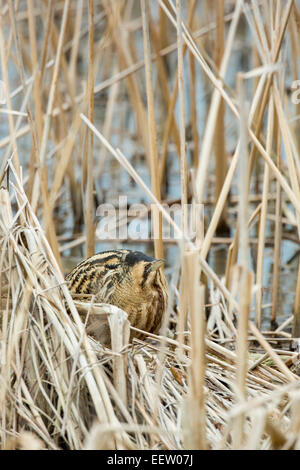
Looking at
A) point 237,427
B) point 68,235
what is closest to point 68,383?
point 237,427

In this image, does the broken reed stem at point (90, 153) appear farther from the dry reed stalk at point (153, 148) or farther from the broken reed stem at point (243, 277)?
the broken reed stem at point (243, 277)

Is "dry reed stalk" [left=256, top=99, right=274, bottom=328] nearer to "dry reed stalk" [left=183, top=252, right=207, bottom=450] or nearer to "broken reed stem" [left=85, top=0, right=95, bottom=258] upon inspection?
"broken reed stem" [left=85, top=0, right=95, bottom=258]

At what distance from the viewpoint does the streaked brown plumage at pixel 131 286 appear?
7.34 feet

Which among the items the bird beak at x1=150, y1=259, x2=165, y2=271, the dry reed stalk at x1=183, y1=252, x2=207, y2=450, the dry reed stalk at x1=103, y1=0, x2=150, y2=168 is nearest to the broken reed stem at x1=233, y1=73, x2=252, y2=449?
the dry reed stalk at x1=183, y1=252, x2=207, y2=450

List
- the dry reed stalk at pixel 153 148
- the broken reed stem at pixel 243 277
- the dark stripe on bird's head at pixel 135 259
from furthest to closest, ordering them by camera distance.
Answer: the dark stripe on bird's head at pixel 135 259
the dry reed stalk at pixel 153 148
the broken reed stem at pixel 243 277

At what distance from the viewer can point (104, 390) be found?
1.67 meters

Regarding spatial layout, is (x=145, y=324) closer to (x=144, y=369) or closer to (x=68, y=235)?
(x=144, y=369)

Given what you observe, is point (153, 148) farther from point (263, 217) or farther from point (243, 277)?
point (243, 277)

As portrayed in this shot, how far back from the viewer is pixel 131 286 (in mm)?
2248

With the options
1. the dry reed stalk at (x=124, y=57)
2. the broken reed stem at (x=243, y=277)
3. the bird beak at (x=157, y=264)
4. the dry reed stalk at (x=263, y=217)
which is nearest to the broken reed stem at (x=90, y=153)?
the bird beak at (x=157, y=264)

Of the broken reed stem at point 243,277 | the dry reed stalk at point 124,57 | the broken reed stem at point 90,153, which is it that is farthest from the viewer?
the dry reed stalk at point 124,57

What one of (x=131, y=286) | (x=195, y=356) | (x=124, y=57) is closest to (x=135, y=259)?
(x=131, y=286)

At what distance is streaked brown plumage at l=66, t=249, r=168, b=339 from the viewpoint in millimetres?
2238
